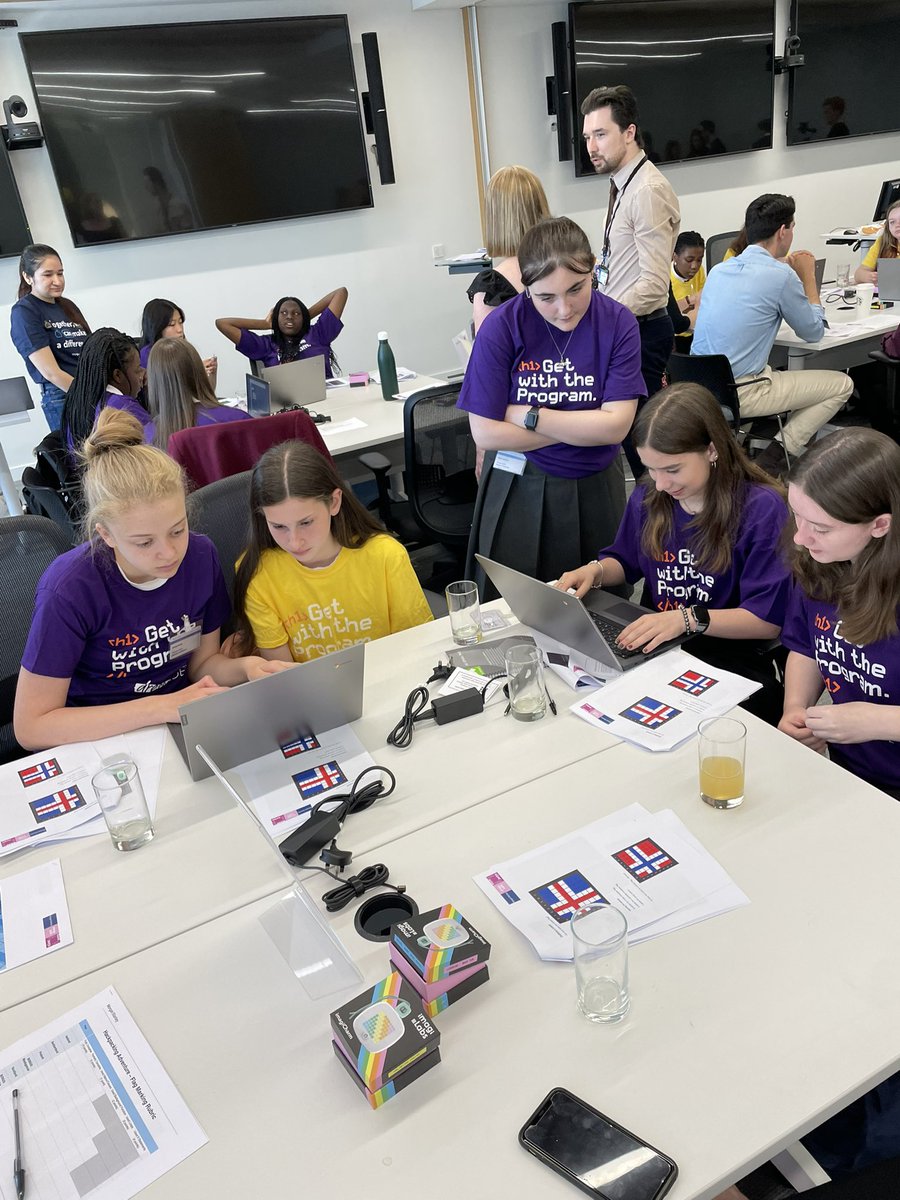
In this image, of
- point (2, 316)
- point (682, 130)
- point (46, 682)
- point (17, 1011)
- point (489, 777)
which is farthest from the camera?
point (682, 130)

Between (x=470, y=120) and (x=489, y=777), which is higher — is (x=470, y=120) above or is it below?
above

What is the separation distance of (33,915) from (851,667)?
141 centimetres

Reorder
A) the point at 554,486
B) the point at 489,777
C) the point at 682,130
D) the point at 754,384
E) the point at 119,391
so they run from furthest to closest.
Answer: the point at 682,130 < the point at 754,384 < the point at 119,391 < the point at 554,486 < the point at 489,777

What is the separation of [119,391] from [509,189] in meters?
1.54

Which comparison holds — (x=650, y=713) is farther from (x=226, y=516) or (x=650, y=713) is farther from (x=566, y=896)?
(x=226, y=516)

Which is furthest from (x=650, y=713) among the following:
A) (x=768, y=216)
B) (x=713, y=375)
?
(x=768, y=216)

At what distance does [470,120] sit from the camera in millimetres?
5918

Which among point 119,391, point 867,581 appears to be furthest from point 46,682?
point 119,391

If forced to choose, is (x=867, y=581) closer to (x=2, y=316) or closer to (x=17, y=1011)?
(x=17, y=1011)

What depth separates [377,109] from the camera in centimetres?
545

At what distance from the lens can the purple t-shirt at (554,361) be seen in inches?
86.5

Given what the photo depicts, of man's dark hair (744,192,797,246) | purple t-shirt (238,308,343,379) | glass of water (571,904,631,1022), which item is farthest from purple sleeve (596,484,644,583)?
→ purple t-shirt (238,308,343,379)

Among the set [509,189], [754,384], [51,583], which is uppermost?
[509,189]

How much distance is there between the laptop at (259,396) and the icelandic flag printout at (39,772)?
7.76ft
